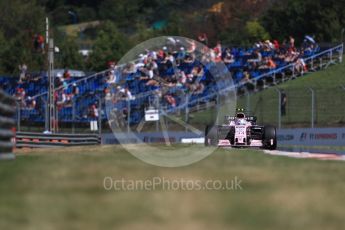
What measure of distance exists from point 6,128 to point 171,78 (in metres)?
27.2

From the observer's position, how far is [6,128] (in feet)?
45.9

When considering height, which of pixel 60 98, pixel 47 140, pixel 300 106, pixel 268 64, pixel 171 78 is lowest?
pixel 47 140

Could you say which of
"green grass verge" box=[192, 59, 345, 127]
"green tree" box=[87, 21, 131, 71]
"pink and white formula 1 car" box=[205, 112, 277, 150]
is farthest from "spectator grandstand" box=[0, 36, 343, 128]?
"green tree" box=[87, 21, 131, 71]

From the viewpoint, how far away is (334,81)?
36656 millimetres

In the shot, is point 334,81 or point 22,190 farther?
point 334,81

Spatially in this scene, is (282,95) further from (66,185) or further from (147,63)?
(66,185)

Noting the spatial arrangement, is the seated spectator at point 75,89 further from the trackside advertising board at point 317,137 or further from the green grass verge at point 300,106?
the trackside advertising board at point 317,137

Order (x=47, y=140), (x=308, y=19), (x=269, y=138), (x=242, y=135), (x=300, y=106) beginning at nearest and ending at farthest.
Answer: (x=269, y=138)
(x=242, y=135)
(x=47, y=140)
(x=300, y=106)
(x=308, y=19)

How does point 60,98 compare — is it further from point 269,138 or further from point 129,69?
point 269,138

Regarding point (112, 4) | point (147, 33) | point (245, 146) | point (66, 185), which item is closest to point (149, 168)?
point (66, 185)

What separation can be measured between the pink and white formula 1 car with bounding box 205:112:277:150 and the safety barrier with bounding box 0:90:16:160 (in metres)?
10.5

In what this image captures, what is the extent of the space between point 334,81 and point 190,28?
5143 centimetres

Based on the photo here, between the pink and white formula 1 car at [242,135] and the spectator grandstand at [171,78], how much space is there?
1035 cm

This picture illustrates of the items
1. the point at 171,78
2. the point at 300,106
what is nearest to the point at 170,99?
the point at 171,78
